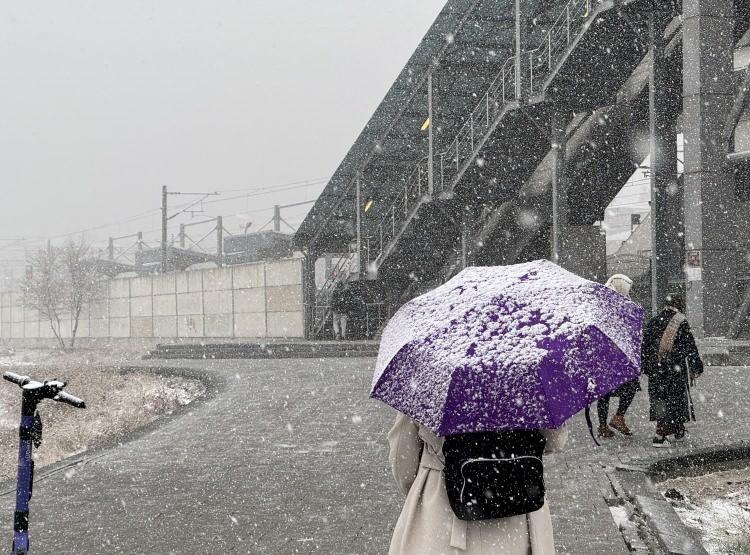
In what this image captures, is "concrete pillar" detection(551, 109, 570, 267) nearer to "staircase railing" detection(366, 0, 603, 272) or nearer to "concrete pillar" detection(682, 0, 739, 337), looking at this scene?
"staircase railing" detection(366, 0, 603, 272)

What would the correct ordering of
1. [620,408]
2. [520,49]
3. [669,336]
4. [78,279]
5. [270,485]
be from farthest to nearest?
[78,279] < [520,49] < [620,408] < [669,336] < [270,485]

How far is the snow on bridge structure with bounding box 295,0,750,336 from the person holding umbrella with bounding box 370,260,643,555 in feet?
52.6

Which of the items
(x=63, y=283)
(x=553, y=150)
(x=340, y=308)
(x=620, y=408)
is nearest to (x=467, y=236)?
(x=553, y=150)

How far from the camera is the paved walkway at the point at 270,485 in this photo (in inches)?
209

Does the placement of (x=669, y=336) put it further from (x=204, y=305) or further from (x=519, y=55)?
(x=204, y=305)

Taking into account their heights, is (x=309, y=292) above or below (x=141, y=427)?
above

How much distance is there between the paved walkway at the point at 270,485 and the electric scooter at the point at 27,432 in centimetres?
195

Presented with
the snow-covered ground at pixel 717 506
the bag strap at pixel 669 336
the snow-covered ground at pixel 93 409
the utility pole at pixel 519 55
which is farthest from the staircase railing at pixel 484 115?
the snow-covered ground at pixel 717 506

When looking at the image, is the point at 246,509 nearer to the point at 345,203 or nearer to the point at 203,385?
the point at 203,385

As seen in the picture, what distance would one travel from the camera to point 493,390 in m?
2.48

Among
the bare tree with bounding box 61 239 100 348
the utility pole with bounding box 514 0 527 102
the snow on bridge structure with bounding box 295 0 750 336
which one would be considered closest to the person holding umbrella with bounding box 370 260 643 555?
the snow on bridge structure with bounding box 295 0 750 336

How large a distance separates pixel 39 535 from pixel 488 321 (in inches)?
172

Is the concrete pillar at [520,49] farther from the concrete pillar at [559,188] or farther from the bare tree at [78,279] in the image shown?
the bare tree at [78,279]

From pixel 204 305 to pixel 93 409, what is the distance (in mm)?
22432
